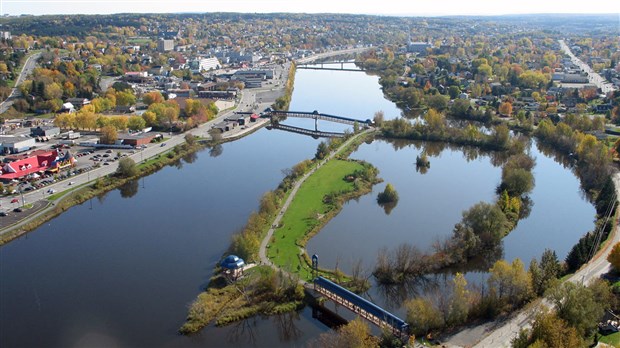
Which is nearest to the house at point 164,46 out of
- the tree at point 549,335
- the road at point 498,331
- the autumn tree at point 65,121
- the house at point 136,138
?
the autumn tree at point 65,121

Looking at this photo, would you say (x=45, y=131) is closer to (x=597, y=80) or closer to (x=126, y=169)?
(x=126, y=169)

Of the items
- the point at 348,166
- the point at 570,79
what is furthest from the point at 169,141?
the point at 570,79

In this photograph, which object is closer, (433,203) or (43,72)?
(433,203)

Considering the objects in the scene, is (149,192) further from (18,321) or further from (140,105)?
(140,105)

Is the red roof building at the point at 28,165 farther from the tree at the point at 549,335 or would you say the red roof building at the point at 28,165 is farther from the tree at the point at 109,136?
the tree at the point at 549,335

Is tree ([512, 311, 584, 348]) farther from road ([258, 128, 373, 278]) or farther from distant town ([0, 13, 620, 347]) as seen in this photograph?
road ([258, 128, 373, 278])

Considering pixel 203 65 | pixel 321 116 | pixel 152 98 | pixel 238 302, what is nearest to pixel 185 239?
pixel 238 302

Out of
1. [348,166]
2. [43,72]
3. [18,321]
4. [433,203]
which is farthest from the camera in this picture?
[43,72]
